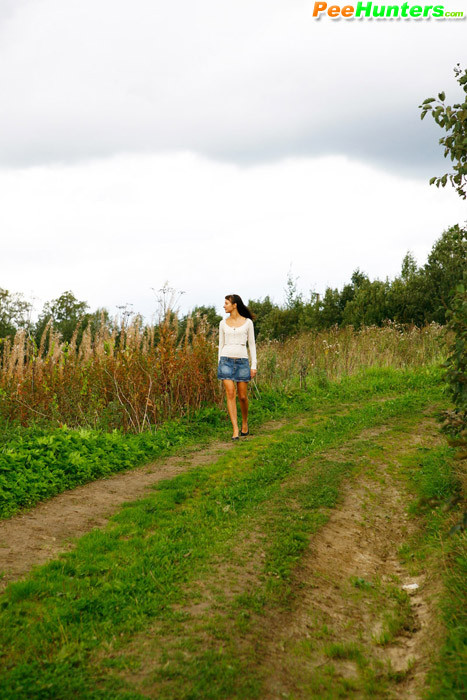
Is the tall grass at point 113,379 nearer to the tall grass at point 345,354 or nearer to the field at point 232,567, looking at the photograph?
the field at point 232,567

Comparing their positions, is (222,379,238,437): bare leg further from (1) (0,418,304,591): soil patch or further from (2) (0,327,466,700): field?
(1) (0,418,304,591): soil patch

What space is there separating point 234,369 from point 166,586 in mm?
5536

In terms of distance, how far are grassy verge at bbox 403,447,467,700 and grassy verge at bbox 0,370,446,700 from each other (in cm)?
87

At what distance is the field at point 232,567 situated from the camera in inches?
123

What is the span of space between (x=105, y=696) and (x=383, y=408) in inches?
335

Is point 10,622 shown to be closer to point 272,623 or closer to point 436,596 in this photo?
point 272,623

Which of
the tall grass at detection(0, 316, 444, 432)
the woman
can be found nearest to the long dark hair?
the woman

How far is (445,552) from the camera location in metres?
4.39

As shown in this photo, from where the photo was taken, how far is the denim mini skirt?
9.32m

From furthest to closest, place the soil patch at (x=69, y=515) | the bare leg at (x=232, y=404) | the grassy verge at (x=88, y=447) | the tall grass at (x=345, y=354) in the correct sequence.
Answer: the tall grass at (x=345, y=354)
the bare leg at (x=232, y=404)
the grassy verge at (x=88, y=447)
the soil patch at (x=69, y=515)

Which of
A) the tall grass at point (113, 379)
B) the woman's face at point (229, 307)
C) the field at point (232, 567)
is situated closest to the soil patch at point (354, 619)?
the field at point (232, 567)

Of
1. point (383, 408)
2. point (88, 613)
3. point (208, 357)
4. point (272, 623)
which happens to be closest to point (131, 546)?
point (88, 613)

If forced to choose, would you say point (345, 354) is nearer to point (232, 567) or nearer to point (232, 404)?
point (232, 404)

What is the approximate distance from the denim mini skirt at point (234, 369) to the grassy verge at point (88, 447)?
98 cm
